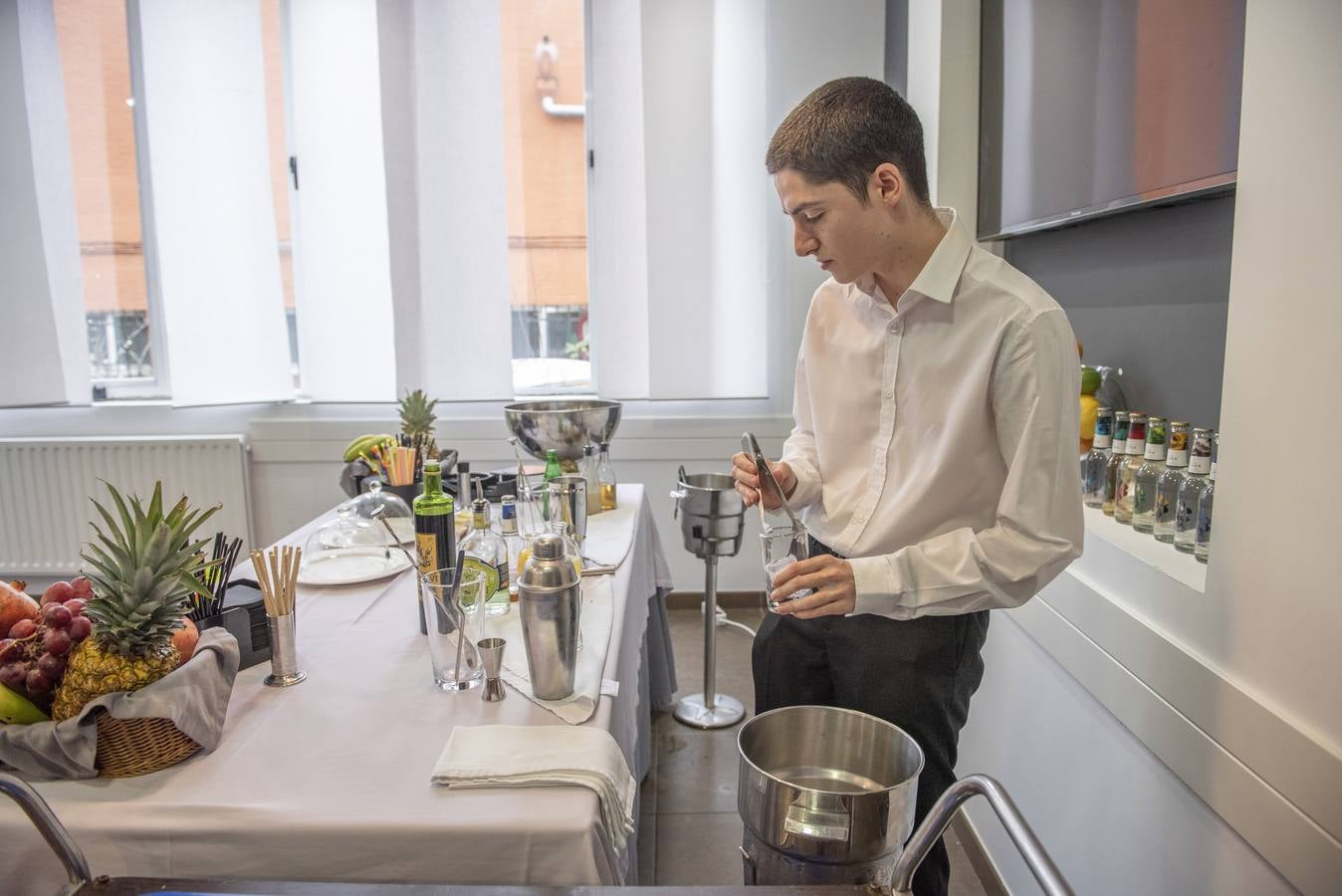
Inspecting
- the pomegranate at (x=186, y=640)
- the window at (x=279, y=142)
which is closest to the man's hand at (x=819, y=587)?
the pomegranate at (x=186, y=640)

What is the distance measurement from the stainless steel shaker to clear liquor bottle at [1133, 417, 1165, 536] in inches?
46.6

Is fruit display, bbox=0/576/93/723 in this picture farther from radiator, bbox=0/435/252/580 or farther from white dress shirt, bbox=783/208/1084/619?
radiator, bbox=0/435/252/580

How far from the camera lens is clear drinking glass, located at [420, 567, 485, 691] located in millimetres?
1320

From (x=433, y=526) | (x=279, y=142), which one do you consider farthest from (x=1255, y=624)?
(x=279, y=142)

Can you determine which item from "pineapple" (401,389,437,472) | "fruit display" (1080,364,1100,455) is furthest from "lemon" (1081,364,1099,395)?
"pineapple" (401,389,437,472)

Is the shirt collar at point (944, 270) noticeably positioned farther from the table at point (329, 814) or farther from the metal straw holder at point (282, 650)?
the metal straw holder at point (282, 650)

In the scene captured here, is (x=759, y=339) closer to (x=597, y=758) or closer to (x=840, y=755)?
(x=840, y=755)

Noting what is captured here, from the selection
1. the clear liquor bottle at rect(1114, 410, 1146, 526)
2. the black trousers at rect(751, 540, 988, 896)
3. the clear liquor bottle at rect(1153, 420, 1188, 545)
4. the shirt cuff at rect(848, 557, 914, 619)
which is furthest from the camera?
the clear liquor bottle at rect(1114, 410, 1146, 526)

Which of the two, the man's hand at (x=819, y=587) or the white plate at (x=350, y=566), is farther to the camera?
the white plate at (x=350, y=566)

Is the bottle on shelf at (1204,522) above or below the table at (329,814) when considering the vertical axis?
above

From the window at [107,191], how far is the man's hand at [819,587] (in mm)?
3701

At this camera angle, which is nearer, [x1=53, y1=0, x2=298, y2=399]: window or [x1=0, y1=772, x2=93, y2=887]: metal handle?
[x1=0, y1=772, x2=93, y2=887]: metal handle

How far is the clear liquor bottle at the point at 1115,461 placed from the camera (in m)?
1.90

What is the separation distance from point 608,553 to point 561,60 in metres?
2.45
